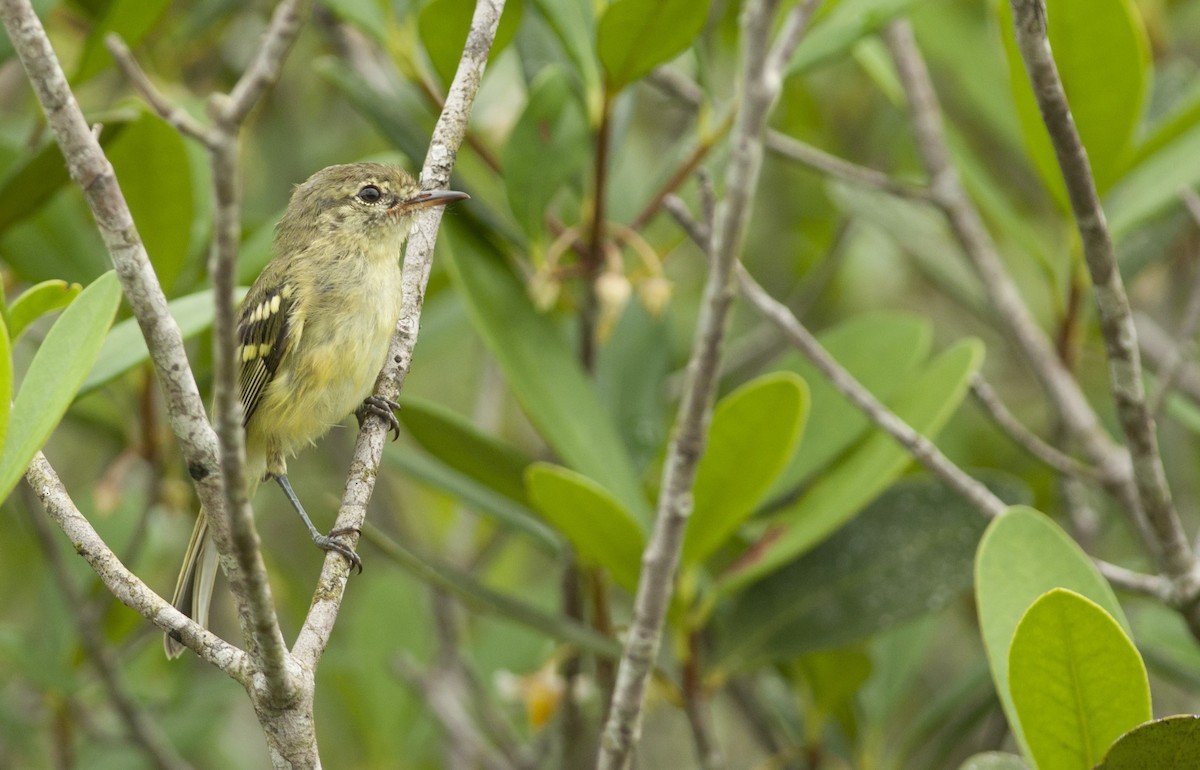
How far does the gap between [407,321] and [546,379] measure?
49cm

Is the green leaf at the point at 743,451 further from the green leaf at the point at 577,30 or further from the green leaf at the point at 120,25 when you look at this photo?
the green leaf at the point at 120,25

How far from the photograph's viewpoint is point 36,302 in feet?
8.50

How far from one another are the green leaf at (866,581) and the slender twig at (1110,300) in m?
0.63

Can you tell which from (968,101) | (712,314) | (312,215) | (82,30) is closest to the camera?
(712,314)

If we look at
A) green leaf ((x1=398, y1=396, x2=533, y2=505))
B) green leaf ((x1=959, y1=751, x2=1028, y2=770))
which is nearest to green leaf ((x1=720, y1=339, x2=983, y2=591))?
green leaf ((x1=398, y1=396, x2=533, y2=505))

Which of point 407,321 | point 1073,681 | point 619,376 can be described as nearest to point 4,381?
point 407,321

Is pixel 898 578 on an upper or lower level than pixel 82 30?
lower

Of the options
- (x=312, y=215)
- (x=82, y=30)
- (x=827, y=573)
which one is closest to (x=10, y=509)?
(x=82, y=30)

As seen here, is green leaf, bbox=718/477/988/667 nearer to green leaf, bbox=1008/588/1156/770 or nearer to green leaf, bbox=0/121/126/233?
green leaf, bbox=1008/588/1156/770

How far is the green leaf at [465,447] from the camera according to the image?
3303 millimetres

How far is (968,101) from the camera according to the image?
5.53m

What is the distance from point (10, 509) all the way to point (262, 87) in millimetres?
4693

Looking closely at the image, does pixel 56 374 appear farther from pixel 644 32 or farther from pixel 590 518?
pixel 644 32

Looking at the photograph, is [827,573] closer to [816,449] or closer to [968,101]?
[816,449]
